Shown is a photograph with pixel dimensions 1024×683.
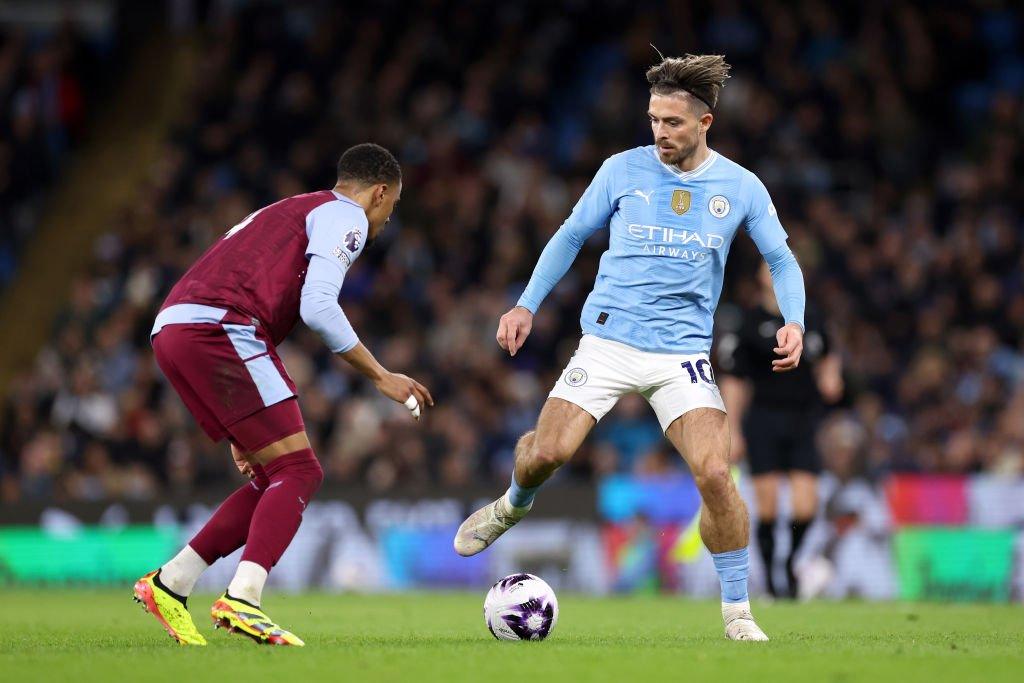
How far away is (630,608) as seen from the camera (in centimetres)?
1088

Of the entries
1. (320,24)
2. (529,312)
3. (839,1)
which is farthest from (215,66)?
(529,312)

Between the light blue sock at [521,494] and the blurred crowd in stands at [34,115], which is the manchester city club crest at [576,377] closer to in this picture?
the light blue sock at [521,494]

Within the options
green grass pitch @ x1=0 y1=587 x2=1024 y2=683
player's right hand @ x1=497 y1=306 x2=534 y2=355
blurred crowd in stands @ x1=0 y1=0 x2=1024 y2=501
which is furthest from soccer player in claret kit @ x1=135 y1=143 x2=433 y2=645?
blurred crowd in stands @ x1=0 y1=0 x2=1024 y2=501

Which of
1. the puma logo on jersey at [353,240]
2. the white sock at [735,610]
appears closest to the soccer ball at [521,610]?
the white sock at [735,610]

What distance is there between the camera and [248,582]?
6504mm

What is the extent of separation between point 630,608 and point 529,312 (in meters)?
3.99

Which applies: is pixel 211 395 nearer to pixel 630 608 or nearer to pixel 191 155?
pixel 630 608

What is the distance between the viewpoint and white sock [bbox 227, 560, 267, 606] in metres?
6.50

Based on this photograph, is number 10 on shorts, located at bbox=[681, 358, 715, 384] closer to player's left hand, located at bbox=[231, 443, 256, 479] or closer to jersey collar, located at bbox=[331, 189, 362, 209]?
jersey collar, located at bbox=[331, 189, 362, 209]

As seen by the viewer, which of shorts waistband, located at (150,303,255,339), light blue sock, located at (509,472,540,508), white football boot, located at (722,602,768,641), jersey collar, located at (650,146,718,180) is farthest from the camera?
light blue sock, located at (509,472,540,508)

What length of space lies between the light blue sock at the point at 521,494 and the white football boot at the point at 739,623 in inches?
42.0

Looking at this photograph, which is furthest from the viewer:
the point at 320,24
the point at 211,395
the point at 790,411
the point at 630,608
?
the point at 320,24

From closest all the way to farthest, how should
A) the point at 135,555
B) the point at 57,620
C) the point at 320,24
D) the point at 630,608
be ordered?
the point at 57,620
the point at 630,608
the point at 135,555
the point at 320,24

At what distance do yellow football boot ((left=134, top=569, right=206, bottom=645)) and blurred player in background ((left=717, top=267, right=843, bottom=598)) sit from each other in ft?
18.1
